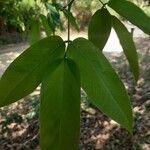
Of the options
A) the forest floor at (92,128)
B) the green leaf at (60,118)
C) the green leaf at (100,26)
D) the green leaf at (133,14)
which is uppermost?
the green leaf at (133,14)

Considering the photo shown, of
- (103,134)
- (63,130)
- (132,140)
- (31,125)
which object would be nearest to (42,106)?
(63,130)

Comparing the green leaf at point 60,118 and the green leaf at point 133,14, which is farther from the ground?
the green leaf at point 133,14

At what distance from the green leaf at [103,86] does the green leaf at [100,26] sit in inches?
8.1

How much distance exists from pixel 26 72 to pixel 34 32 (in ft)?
1.79

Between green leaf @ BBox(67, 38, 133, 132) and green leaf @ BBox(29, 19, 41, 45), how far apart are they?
522 mm

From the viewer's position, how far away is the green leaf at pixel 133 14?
0.66 meters

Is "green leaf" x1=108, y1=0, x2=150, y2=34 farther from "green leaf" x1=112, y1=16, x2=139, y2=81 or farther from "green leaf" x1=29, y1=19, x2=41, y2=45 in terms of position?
"green leaf" x1=29, y1=19, x2=41, y2=45

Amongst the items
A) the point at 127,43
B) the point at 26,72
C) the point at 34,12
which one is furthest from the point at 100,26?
the point at 34,12

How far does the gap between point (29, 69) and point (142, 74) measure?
220 inches

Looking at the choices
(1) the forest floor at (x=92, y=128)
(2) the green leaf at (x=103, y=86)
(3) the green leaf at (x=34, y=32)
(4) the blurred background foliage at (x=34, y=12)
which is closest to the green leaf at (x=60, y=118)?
(2) the green leaf at (x=103, y=86)

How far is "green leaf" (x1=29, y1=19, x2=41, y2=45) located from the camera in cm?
107

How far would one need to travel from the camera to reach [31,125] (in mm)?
4492

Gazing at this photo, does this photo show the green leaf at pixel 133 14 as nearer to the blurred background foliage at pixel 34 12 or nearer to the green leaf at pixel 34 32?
the blurred background foliage at pixel 34 12

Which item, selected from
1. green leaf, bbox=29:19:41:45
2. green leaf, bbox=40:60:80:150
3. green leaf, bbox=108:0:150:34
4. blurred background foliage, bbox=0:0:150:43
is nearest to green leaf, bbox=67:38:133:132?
green leaf, bbox=40:60:80:150
